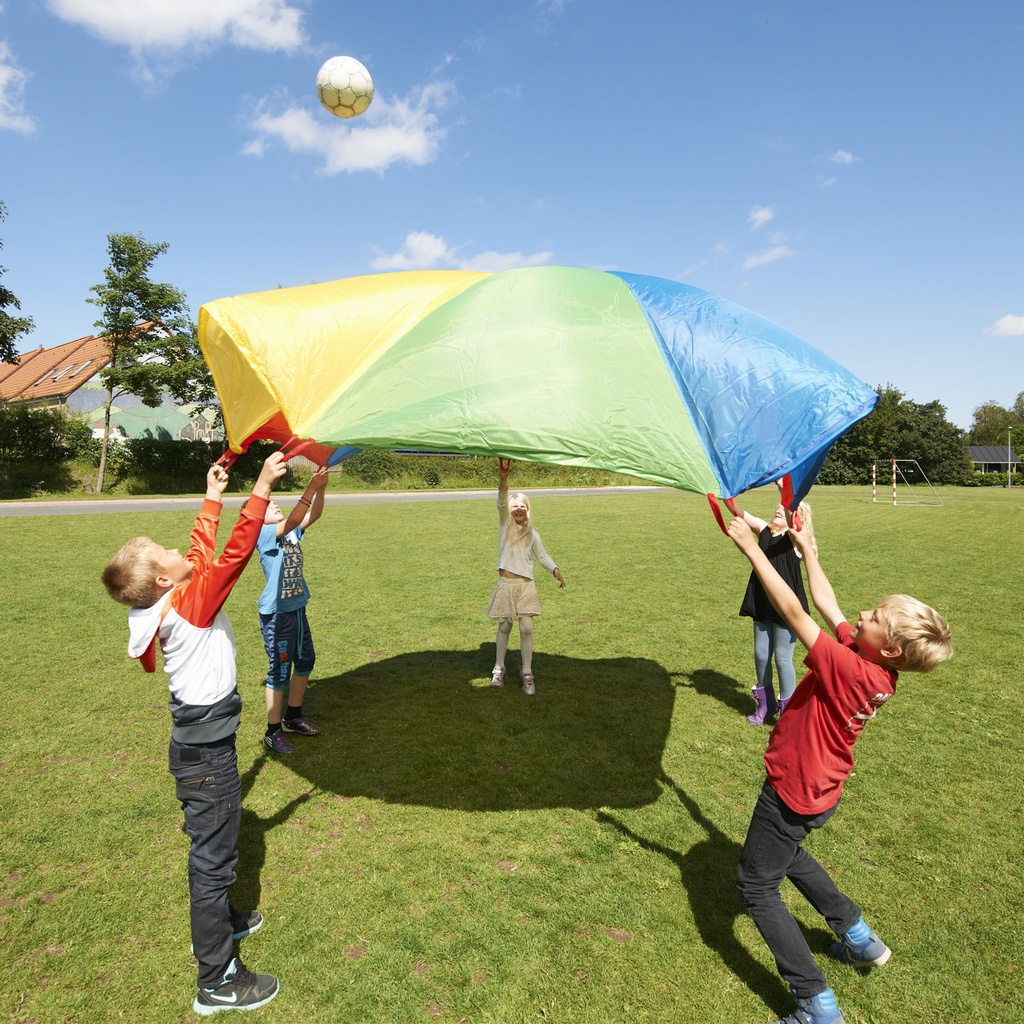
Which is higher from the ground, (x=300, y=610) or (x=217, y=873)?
(x=300, y=610)

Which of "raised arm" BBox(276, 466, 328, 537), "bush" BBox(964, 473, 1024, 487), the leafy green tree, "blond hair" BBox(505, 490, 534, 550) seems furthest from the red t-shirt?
"bush" BBox(964, 473, 1024, 487)

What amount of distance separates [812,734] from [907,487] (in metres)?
48.7

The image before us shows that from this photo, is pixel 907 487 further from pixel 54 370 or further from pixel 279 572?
pixel 54 370

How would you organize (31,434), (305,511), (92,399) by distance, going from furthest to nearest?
(92,399) → (31,434) → (305,511)

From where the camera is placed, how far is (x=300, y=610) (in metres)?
5.82

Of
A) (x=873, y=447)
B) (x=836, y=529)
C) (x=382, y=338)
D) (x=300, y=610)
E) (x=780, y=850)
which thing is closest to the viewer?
(x=780, y=850)

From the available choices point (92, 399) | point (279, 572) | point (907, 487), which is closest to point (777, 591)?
point (279, 572)

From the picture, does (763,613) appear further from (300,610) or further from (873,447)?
(873,447)

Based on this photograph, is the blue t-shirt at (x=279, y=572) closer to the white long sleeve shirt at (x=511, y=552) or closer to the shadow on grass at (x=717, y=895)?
the white long sleeve shirt at (x=511, y=552)

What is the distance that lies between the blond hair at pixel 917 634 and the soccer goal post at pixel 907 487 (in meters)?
30.2

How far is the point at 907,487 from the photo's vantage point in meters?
45.2

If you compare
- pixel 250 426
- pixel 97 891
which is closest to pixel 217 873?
pixel 97 891

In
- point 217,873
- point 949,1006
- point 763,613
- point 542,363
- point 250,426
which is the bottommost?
point 949,1006

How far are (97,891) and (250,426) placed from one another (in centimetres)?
292
